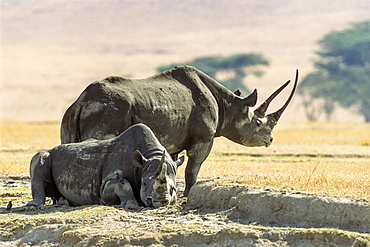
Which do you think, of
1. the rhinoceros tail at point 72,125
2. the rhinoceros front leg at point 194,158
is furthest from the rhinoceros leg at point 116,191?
the rhinoceros front leg at point 194,158

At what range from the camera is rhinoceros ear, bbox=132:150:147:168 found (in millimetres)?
10992

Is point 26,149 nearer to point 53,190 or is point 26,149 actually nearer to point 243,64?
point 53,190

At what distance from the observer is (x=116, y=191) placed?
35.8 ft

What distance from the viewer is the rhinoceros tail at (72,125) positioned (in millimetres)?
12664

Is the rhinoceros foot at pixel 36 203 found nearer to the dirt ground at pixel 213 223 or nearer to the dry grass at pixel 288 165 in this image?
the dirt ground at pixel 213 223

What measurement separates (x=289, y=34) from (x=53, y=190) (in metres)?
139

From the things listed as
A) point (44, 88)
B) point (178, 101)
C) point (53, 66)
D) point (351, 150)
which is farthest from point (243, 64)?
point (178, 101)

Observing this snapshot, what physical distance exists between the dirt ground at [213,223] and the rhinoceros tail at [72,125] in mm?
2047

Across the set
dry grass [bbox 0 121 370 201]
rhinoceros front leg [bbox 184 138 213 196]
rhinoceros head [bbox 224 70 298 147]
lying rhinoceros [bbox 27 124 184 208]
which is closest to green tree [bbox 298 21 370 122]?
dry grass [bbox 0 121 370 201]

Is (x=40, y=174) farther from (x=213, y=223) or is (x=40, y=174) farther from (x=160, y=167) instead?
(x=213, y=223)

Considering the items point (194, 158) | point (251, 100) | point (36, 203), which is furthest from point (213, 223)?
point (251, 100)

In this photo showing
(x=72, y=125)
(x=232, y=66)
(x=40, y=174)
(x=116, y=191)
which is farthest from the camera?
(x=232, y=66)

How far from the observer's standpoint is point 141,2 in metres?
157

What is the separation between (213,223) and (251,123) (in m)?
6.14
